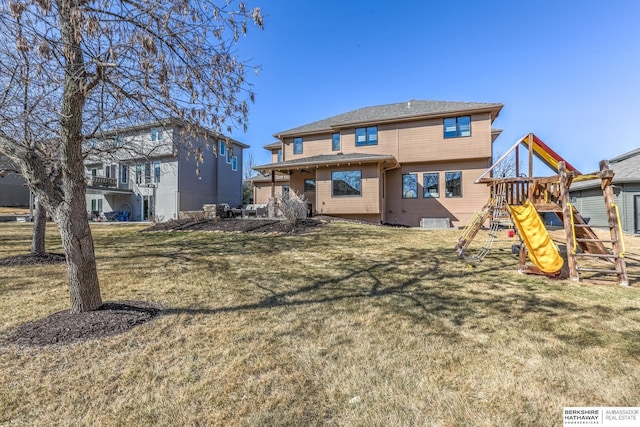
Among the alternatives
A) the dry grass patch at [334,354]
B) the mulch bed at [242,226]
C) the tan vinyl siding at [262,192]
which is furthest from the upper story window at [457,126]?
the tan vinyl siding at [262,192]

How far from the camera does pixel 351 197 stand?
633 inches

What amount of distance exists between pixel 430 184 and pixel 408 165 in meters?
1.70

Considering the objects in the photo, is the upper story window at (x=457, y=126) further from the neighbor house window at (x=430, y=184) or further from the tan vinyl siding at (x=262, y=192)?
the tan vinyl siding at (x=262, y=192)

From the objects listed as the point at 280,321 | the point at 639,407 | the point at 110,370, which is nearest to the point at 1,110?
the point at 110,370

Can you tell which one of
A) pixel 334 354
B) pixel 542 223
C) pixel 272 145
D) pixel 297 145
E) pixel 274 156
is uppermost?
pixel 272 145

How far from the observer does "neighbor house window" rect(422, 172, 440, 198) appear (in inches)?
653

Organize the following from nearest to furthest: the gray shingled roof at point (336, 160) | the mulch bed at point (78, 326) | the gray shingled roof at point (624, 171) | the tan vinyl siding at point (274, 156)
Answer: the mulch bed at point (78, 326) → the gray shingled roof at point (624, 171) → the gray shingled roof at point (336, 160) → the tan vinyl siding at point (274, 156)

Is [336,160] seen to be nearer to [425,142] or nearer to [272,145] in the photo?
[425,142]

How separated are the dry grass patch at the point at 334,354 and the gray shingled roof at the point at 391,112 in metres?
12.6

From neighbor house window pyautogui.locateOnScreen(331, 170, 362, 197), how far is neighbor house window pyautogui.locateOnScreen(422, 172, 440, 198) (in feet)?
13.0

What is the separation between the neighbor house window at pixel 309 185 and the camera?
61.7ft

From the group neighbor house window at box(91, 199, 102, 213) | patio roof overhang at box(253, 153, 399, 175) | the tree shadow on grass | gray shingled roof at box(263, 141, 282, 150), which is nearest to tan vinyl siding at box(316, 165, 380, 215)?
patio roof overhang at box(253, 153, 399, 175)

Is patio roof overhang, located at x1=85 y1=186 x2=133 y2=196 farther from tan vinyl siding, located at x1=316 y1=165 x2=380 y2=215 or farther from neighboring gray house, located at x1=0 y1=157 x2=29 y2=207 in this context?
tan vinyl siding, located at x1=316 y1=165 x2=380 y2=215

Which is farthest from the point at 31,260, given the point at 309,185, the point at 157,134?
the point at 309,185
